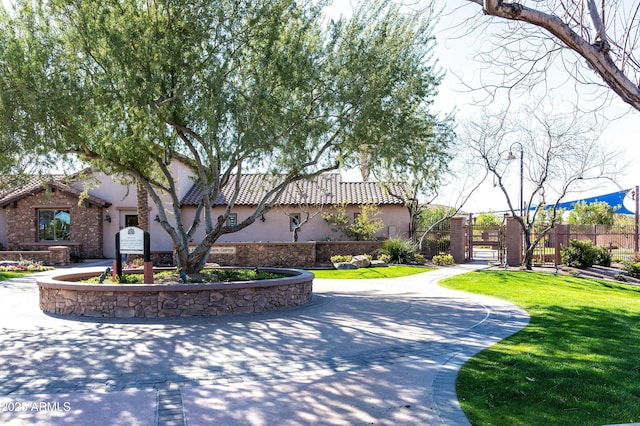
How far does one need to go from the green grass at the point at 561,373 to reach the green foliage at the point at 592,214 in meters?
30.5

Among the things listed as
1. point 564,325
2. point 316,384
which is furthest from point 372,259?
point 316,384

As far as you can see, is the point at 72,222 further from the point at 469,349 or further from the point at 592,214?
the point at 592,214

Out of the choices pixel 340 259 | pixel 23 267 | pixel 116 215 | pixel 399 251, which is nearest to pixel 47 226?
pixel 116 215

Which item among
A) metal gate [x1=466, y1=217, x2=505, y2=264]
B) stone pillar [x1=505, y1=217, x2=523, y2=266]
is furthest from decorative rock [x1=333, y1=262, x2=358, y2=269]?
stone pillar [x1=505, y1=217, x2=523, y2=266]

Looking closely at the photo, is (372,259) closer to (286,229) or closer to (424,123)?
(286,229)

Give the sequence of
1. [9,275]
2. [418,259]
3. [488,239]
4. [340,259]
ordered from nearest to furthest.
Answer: [9,275] → [340,259] → [418,259] → [488,239]

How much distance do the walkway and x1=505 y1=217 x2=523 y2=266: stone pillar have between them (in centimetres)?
1217

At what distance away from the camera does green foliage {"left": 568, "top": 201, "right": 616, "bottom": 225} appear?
125ft

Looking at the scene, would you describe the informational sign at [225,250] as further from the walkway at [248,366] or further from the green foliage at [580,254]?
the green foliage at [580,254]

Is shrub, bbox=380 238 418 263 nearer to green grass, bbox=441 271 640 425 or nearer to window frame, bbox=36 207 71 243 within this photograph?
green grass, bbox=441 271 640 425

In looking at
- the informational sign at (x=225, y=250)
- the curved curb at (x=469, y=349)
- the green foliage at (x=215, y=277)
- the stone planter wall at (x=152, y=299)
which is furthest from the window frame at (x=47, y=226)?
the curved curb at (x=469, y=349)

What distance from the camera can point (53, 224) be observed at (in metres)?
26.7

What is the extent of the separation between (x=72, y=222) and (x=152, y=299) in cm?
1904

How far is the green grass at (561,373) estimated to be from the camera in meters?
4.91
